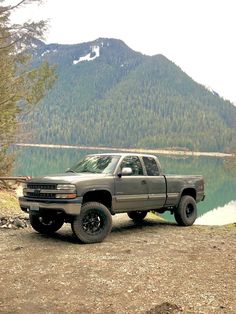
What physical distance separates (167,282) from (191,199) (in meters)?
7.09

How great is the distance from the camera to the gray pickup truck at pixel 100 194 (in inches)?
412

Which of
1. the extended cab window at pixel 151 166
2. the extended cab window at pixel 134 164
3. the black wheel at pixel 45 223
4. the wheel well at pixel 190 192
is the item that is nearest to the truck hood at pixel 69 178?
the extended cab window at pixel 134 164

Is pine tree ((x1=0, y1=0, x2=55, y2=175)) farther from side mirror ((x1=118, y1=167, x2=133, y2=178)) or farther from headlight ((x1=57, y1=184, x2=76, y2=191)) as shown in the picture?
headlight ((x1=57, y1=184, x2=76, y2=191))

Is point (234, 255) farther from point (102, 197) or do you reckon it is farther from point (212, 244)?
point (102, 197)

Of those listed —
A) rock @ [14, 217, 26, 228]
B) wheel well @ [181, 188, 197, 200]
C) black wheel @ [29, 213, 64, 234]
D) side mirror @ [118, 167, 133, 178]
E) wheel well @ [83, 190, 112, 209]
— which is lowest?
rock @ [14, 217, 26, 228]

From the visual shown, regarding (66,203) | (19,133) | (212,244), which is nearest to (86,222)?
(66,203)

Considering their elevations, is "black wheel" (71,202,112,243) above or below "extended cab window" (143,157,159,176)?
below

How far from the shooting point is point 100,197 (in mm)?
11484

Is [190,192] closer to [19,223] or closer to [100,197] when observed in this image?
[100,197]

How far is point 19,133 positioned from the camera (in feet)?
77.1

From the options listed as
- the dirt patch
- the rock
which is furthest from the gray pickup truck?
the rock

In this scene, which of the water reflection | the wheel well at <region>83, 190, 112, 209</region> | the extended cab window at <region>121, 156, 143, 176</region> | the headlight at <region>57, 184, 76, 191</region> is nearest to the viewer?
the headlight at <region>57, 184, 76, 191</region>

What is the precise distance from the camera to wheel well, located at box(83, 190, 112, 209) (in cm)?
1113

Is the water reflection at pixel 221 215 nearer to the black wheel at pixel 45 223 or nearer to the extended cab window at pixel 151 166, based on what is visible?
the extended cab window at pixel 151 166
